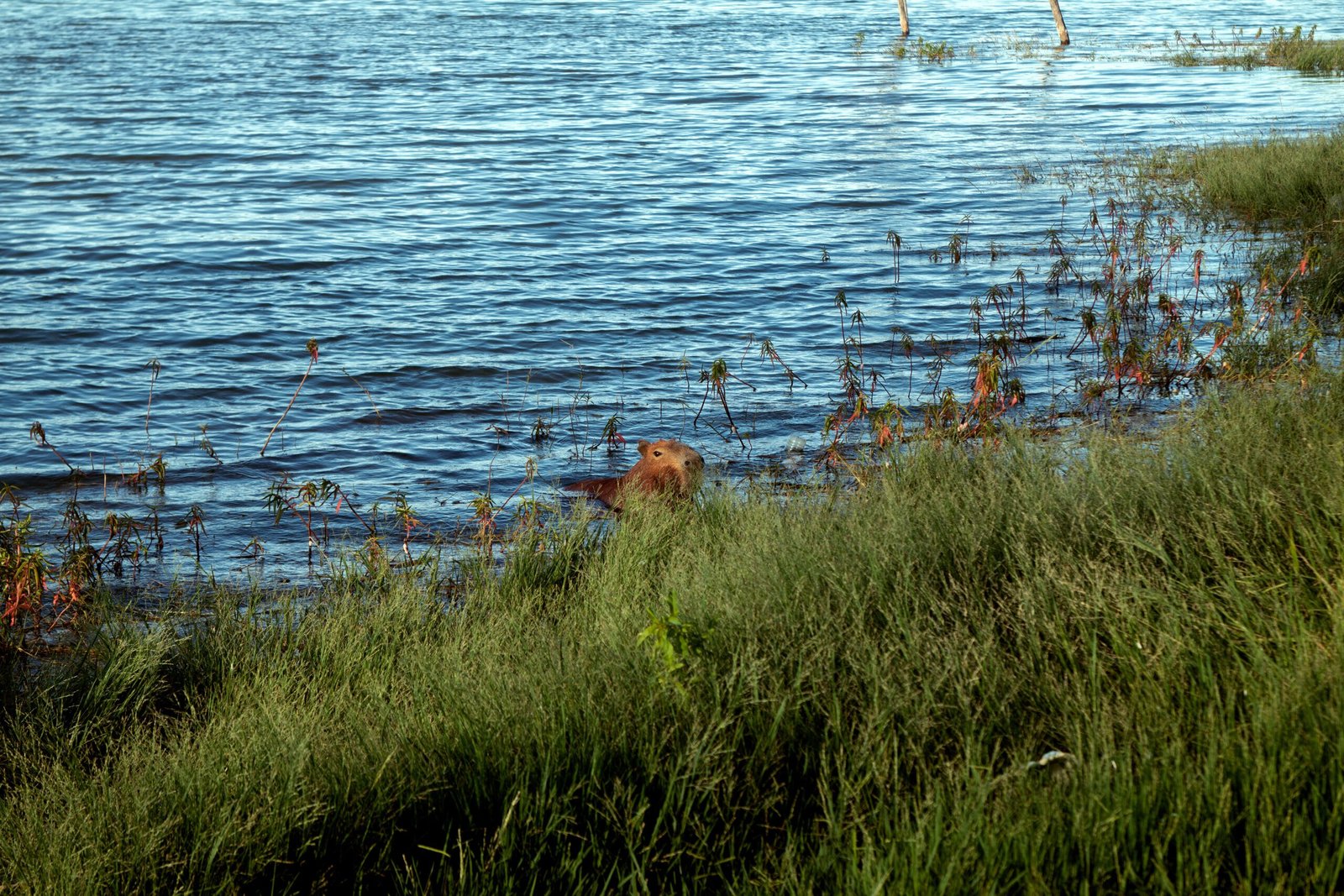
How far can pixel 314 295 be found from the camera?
38.2ft

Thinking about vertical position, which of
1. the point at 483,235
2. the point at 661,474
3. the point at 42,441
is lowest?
the point at 661,474

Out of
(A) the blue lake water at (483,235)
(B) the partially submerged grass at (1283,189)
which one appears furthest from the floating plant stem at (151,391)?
(B) the partially submerged grass at (1283,189)

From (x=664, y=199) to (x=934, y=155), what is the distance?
4365mm

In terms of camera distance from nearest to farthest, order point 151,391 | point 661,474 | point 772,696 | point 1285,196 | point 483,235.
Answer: point 772,696 < point 661,474 < point 151,391 < point 1285,196 < point 483,235

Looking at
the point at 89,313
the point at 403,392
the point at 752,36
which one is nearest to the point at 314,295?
the point at 89,313

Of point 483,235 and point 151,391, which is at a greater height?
point 483,235

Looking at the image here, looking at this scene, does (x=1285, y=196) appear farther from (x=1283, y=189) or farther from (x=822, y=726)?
(x=822, y=726)

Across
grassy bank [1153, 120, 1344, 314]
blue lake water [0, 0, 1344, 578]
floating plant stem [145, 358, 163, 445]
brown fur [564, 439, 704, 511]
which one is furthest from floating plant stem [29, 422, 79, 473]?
grassy bank [1153, 120, 1344, 314]

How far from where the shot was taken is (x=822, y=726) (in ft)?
11.7

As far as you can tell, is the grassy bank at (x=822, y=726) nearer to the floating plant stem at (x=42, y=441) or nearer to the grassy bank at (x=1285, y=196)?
the floating plant stem at (x=42, y=441)

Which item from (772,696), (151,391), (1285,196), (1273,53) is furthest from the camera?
(1273,53)

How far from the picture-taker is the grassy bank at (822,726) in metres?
2.88

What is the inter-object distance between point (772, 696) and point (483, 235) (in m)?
11.0

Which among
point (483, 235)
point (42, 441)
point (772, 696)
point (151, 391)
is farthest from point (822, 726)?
point (483, 235)
